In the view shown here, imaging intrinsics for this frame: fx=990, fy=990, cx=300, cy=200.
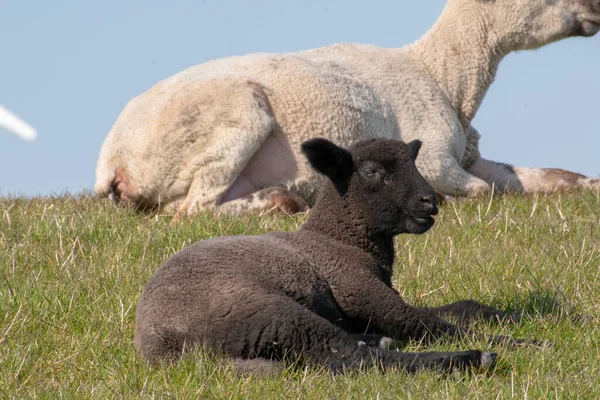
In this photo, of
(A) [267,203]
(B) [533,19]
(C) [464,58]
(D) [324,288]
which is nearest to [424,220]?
(D) [324,288]

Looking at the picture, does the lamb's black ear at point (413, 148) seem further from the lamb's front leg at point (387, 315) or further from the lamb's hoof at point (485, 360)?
the lamb's hoof at point (485, 360)

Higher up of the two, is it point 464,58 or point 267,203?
point 464,58

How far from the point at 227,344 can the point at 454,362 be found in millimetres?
1074

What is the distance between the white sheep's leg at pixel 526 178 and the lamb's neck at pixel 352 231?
620cm

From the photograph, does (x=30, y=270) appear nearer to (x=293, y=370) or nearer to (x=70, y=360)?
(x=70, y=360)

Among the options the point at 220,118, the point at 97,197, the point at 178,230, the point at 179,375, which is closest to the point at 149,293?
the point at 179,375

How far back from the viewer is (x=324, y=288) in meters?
5.21

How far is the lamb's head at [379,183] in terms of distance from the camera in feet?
17.7

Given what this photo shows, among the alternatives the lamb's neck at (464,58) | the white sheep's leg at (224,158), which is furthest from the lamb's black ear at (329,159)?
the lamb's neck at (464,58)

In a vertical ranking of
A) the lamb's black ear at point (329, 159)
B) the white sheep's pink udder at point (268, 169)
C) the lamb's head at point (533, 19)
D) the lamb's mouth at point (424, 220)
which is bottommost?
the white sheep's pink udder at point (268, 169)

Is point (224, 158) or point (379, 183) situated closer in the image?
point (379, 183)

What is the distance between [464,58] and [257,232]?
15.8 feet

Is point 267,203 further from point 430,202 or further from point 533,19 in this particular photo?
point 533,19

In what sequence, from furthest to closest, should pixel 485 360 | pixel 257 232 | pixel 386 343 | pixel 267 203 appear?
pixel 267 203 < pixel 257 232 < pixel 386 343 < pixel 485 360
